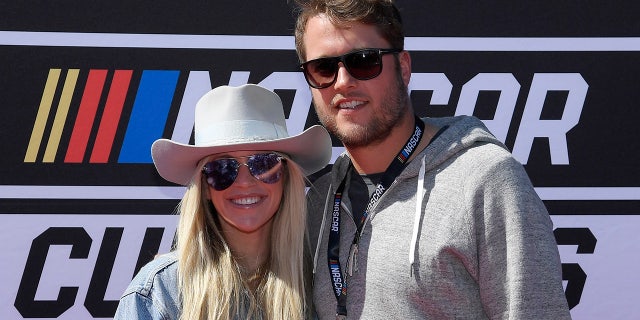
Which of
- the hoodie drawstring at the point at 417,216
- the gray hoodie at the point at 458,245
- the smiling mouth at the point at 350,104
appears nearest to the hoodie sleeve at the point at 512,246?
the gray hoodie at the point at 458,245

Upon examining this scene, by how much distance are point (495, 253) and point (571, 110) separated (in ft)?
3.83

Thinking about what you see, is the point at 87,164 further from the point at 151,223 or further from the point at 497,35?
the point at 497,35

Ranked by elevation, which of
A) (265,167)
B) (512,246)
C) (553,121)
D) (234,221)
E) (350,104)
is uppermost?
(553,121)

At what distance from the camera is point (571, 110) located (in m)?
2.72

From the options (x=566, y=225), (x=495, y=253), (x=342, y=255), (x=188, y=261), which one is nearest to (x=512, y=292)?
(x=495, y=253)

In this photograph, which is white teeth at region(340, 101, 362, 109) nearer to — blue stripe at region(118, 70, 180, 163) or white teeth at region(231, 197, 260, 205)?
white teeth at region(231, 197, 260, 205)

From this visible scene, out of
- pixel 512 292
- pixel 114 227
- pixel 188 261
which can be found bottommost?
pixel 512 292

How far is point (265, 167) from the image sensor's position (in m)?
1.98

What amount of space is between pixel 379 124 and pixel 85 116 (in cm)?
118

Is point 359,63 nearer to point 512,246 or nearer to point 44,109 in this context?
point 512,246

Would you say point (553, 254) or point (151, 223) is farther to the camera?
point (151, 223)

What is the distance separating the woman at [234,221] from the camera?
6.13 ft

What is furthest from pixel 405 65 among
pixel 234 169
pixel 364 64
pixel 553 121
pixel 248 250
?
pixel 553 121

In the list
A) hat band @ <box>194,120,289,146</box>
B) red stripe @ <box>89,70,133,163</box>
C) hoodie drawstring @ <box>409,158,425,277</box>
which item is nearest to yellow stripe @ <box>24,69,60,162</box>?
red stripe @ <box>89,70,133,163</box>
